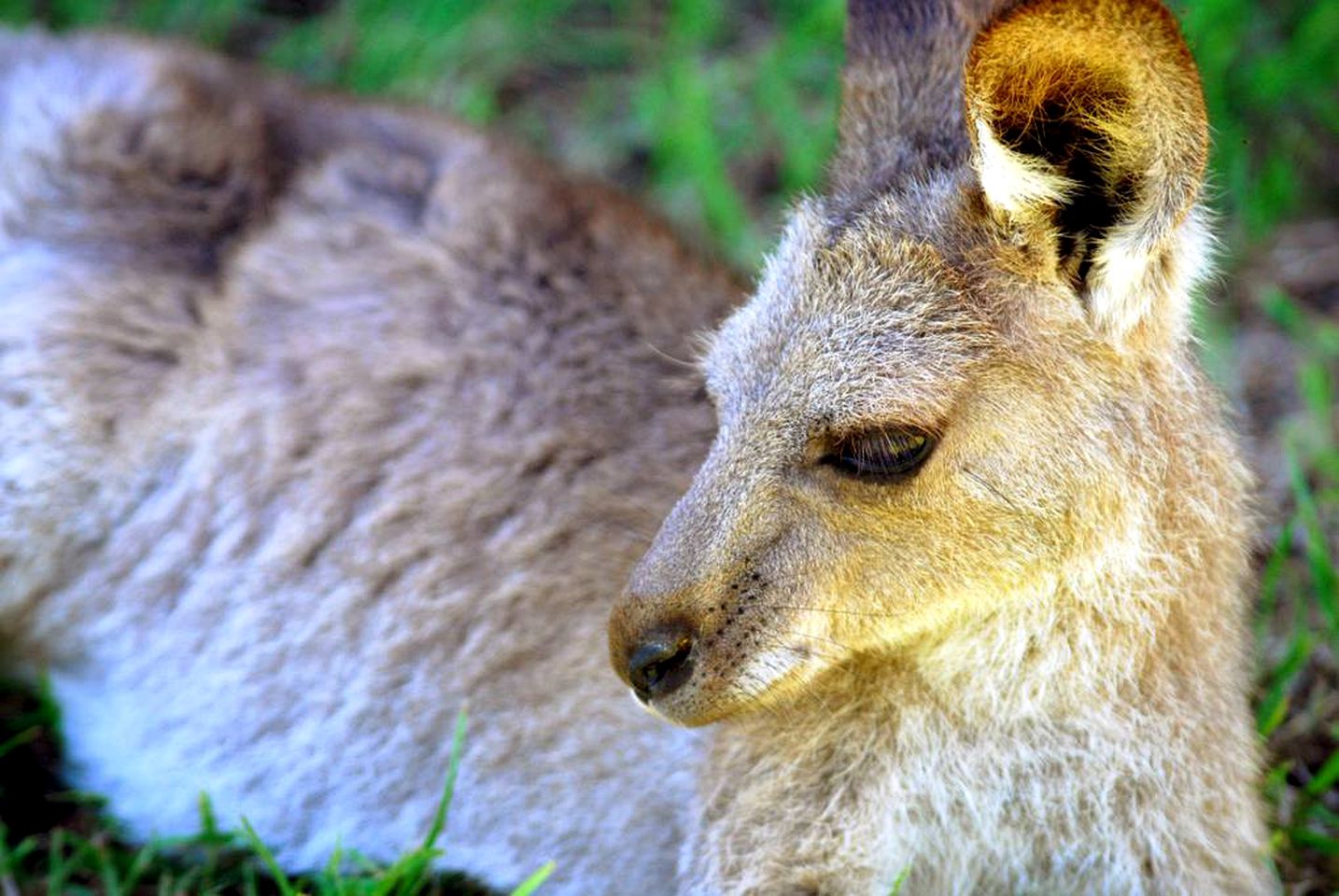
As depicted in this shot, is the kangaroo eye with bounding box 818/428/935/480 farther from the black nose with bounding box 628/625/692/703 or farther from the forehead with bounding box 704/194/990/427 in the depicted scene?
the black nose with bounding box 628/625/692/703

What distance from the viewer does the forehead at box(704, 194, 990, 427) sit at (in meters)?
2.89

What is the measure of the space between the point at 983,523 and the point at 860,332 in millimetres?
414

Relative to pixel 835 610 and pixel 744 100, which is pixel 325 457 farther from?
pixel 744 100

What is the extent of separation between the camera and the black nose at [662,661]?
2928mm

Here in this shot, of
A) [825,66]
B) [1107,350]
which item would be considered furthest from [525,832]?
[825,66]

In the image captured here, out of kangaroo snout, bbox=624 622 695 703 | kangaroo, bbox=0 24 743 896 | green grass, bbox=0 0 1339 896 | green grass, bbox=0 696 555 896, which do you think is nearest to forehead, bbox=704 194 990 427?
kangaroo snout, bbox=624 622 695 703

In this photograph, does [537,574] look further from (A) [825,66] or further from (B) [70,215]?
(A) [825,66]

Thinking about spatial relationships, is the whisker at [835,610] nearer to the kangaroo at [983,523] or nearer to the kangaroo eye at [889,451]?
the kangaroo at [983,523]

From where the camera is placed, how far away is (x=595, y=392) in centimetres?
409

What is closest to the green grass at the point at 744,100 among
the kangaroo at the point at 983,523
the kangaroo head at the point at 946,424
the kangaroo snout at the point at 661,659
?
the kangaroo at the point at 983,523

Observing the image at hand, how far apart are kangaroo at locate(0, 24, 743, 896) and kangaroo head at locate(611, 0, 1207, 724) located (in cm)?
84

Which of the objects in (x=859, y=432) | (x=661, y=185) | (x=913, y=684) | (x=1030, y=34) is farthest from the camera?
(x=661, y=185)

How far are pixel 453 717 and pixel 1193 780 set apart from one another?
5.64 feet

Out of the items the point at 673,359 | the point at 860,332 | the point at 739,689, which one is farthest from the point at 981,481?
the point at 673,359
